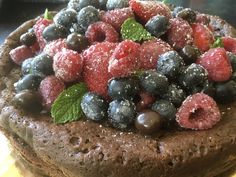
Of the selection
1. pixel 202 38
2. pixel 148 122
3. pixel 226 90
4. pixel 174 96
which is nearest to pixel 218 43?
pixel 202 38

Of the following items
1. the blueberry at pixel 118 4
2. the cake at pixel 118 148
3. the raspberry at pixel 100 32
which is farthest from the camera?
the blueberry at pixel 118 4

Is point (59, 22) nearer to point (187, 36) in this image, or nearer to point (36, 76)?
point (36, 76)

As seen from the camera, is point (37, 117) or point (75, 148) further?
point (37, 117)

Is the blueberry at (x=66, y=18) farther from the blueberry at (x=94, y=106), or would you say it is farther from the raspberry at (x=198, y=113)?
the raspberry at (x=198, y=113)

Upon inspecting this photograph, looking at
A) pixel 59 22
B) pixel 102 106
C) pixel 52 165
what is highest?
pixel 59 22

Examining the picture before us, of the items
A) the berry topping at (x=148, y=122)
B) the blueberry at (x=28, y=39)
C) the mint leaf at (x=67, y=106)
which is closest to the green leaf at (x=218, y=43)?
the berry topping at (x=148, y=122)

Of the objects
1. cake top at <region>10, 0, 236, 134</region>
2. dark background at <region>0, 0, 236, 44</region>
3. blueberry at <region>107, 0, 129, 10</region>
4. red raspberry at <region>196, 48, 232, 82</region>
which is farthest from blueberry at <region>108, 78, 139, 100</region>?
dark background at <region>0, 0, 236, 44</region>

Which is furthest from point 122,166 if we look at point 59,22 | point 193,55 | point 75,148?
point 59,22

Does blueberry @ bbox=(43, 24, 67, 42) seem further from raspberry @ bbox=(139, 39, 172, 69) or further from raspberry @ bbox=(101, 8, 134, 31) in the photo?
raspberry @ bbox=(139, 39, 172, 69)
